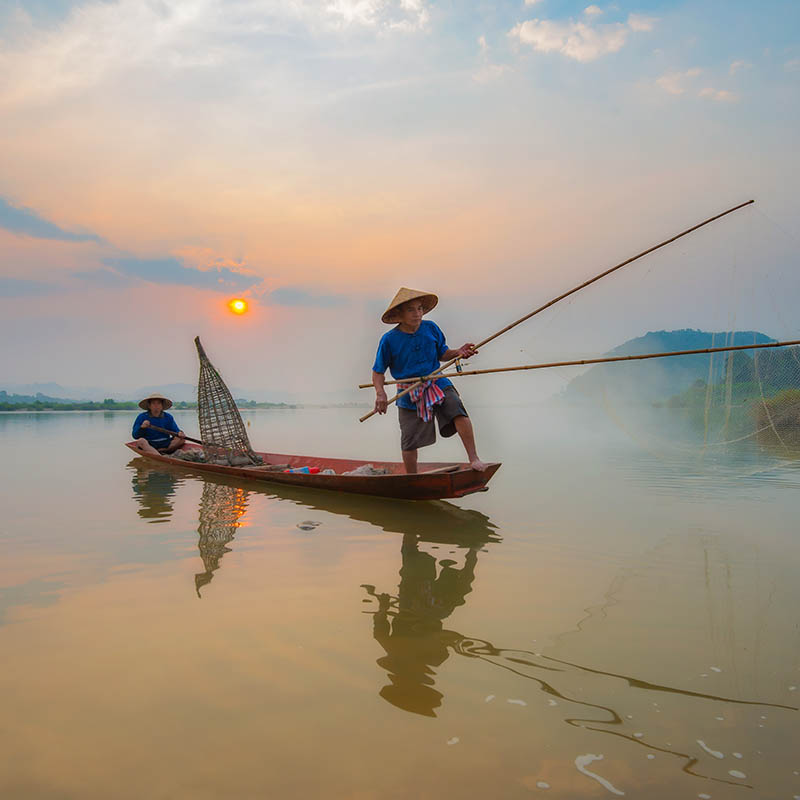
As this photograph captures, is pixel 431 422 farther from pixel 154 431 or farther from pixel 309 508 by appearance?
pixel 154 431

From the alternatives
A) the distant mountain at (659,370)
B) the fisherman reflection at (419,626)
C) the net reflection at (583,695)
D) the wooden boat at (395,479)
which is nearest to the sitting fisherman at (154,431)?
the wooden boat at (395,479)

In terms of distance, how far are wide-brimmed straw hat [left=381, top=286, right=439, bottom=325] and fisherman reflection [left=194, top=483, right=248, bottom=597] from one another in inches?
100

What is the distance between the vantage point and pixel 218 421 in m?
9.60

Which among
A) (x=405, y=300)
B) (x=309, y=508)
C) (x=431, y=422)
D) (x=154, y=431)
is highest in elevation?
(x=405, y=300)

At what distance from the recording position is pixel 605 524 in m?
4.95

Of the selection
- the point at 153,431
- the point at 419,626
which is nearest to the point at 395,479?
the point at 419,626

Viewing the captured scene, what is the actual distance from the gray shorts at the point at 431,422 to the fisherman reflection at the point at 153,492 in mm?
2631

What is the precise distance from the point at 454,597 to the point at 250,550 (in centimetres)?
187

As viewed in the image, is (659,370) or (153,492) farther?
(153,492)

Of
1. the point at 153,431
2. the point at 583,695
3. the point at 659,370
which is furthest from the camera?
the point at 153,431

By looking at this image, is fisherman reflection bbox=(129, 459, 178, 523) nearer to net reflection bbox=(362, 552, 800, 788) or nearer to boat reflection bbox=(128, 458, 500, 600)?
boat reflection bbox=(128, 458, 500, 600)

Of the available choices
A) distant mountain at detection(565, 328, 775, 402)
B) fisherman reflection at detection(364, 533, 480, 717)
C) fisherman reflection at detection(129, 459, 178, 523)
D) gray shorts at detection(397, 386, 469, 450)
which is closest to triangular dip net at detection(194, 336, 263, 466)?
fisherman reflection at detection(129, 459, 178, 523)

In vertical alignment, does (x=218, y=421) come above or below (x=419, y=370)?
below

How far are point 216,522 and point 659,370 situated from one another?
5118 millimetres
